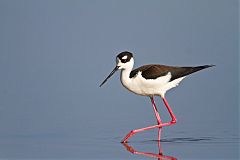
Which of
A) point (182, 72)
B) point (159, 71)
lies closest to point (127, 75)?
point (159, 71)

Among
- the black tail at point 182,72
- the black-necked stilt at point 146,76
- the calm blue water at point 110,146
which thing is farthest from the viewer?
the black tail at point 182,72

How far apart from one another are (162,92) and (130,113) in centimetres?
152

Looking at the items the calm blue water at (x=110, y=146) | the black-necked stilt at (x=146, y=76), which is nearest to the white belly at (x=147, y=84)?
the black-necked stilt at (x=146, y=76)

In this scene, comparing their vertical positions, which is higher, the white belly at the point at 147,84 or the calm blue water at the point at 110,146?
the white belly at the point at 147,84

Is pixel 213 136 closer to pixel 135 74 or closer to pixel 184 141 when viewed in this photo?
pixel 184 141

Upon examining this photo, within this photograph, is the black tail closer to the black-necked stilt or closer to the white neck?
the black-necked stilt

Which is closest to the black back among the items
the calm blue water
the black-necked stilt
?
the black-necked stilt

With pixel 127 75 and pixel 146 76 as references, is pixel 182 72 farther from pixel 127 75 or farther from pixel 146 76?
pixel 127 75

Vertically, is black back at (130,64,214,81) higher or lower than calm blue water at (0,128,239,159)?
higher

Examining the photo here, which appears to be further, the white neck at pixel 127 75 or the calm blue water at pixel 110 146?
the white neck at pixel 127 75

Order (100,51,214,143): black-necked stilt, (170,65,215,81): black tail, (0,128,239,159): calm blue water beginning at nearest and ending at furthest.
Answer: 1. (0,128,239,159): calm blue water
2. (100,51,214,143): black-necked stilt
3. (170,65,215,81): black tail

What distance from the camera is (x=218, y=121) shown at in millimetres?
10266

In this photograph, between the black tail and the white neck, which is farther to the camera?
the black tail

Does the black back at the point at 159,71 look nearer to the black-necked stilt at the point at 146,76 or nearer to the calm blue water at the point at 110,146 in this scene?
the black-necked stilt at the point at 146,76
